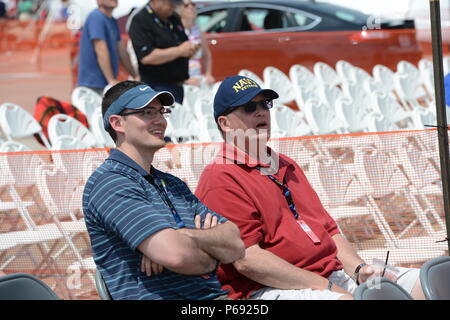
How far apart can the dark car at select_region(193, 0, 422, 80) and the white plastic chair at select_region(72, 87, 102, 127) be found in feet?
9.85

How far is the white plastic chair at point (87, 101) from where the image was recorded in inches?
329

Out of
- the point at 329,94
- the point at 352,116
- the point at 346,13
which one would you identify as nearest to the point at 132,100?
the point at 352,116

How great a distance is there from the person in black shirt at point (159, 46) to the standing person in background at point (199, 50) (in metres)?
0.90

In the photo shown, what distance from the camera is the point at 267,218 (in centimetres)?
386

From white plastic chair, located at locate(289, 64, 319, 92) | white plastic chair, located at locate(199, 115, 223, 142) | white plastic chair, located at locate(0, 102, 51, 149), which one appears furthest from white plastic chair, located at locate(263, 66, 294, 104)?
white plastic chair, located at locate(0, 102, 51, 149)

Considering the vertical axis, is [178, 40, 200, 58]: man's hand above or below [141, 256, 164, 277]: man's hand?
above

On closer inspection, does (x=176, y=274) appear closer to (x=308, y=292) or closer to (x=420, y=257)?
(x=308, y=292)

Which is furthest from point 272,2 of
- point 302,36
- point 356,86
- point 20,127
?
point 20,127

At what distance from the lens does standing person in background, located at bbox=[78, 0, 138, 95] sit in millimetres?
8977

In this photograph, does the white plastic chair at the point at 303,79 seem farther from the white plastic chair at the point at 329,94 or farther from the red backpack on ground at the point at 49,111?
the red backpack on ground at the point at 49,111

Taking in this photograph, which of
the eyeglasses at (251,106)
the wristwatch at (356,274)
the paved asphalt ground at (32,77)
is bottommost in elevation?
the paved asphalt ground at (32,77)

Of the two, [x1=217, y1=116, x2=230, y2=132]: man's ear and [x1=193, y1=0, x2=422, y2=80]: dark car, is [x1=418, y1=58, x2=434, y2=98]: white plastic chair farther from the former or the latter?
[x1=217, y1=116, x2=230, y2=132]: man's ear

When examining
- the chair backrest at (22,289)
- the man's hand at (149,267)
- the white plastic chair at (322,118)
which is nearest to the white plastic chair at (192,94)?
the white plastic chair at (322,118)
